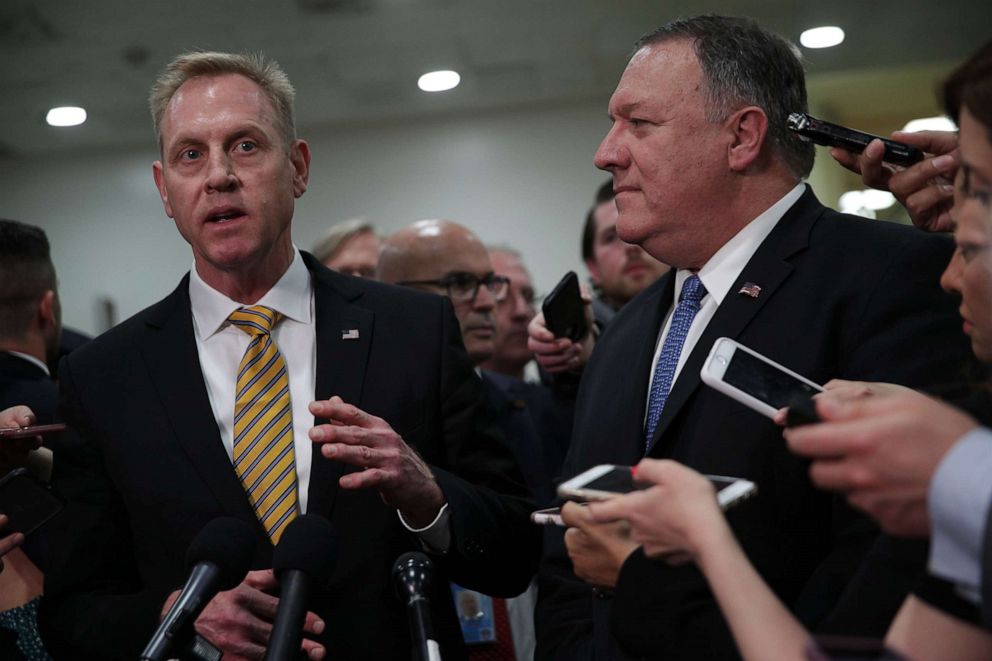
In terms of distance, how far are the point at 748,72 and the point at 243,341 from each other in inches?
47.7

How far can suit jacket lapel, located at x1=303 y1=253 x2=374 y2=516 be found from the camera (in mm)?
2281

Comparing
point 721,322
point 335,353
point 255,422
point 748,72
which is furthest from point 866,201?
point 255,422

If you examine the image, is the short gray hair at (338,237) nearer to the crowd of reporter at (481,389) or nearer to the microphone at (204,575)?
the crowd of reporter at (481,389)

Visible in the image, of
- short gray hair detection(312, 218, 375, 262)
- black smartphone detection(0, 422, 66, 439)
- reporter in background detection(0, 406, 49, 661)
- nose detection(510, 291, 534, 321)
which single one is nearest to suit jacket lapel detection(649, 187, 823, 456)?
black smartphone detection(0, 422, 66, 439)

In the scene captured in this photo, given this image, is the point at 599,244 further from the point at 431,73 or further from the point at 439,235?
the point at 431,73

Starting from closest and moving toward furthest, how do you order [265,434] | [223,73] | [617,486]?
[617,486] < [265,434] < [223,73]

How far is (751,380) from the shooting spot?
66.8 inches

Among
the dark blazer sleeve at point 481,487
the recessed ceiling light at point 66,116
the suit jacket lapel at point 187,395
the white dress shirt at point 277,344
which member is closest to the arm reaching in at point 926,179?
the dark blazer sleeve at point 481,487

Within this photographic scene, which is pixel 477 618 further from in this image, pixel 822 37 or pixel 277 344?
pixel 822 37

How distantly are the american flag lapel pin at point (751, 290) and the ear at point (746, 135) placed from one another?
12.1 inches

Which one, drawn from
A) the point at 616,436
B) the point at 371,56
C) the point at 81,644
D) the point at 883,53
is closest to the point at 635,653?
the point at 616,436

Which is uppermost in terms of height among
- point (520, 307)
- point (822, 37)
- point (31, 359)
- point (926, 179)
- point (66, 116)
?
point (66, 116)

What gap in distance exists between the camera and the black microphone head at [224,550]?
1.75 meters

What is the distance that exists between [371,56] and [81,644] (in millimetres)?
5165
